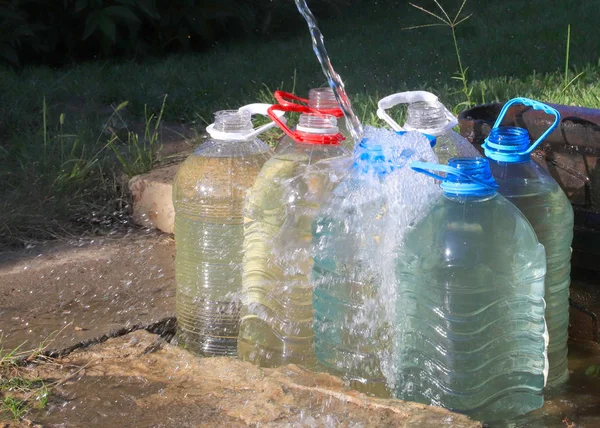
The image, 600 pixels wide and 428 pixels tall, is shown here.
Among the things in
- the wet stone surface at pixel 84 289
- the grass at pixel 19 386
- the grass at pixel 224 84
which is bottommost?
the wet stone surface at pixel 84 289

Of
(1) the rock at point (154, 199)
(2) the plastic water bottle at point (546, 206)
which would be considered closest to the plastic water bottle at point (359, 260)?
(2) the plastic water bottle at point (546, 206)

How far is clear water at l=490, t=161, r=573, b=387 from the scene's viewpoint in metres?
2.34

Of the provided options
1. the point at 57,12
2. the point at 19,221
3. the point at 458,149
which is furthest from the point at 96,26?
the point at 458,149

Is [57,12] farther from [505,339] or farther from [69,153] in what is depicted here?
[505,339]

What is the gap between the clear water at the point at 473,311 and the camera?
208cm

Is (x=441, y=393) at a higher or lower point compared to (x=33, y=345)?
higher

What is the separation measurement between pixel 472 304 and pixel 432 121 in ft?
1.82

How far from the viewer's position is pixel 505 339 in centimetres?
217

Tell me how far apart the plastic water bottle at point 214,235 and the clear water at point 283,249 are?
0.15 meters

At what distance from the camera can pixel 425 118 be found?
7.77 ft

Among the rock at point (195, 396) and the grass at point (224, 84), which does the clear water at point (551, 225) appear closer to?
the rock at point (195, 396)

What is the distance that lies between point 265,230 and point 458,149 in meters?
0.60

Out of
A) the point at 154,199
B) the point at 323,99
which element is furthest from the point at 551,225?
the point at 154,199

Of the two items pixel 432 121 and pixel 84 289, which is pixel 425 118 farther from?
pixel 84 289
